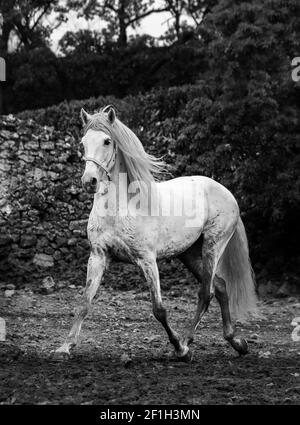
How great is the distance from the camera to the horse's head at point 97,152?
5.89 m

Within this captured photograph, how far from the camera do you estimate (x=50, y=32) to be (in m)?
23.1

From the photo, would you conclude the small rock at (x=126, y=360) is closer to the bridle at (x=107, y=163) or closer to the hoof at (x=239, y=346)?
the hoof at (x=239, y=346)

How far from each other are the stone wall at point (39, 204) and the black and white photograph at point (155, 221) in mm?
24

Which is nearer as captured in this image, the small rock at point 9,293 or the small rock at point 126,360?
the small rock at point 126,360

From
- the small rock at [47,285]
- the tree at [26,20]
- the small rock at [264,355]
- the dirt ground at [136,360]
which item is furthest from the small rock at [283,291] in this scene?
the tree at [26,20]

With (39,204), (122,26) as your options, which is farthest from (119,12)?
(39,204)

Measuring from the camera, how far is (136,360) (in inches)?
249

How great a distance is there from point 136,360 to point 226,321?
40.6 inches

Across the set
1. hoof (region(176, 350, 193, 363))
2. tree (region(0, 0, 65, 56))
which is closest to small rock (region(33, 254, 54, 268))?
hoof (region(176, 350, 193, 363))

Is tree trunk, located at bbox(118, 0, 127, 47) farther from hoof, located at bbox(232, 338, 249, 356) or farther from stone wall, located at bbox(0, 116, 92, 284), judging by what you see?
hoof, located at bbox(232, 338, 249, 356)

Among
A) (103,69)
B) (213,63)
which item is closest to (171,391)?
(213,63)

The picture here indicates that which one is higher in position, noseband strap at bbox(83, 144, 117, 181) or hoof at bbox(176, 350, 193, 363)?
noseband strap at bbox(83, 144, 117, 181)

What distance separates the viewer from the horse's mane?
614 centimetres

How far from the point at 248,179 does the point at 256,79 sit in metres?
1.45
